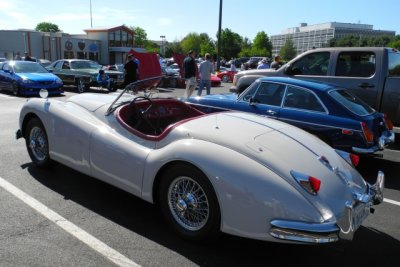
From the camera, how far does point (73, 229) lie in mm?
3408

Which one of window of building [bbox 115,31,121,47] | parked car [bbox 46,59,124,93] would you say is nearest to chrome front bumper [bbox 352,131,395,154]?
parked car [bbox 46,59,124,93]

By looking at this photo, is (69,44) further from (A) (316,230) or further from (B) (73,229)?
(A) (316,230)

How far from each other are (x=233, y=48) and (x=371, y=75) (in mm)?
88496

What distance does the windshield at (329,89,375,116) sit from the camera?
5707 mm

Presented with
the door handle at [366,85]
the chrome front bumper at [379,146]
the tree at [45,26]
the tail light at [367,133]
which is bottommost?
the chrome front bumper at [379,146]

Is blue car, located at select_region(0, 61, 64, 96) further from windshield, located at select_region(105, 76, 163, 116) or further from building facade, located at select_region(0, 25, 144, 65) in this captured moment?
building facade, located at select_region(0, 25, 144, 65)

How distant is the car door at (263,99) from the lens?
621cm

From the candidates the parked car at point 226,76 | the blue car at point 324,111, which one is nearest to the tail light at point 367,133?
the blue car at point 324,111

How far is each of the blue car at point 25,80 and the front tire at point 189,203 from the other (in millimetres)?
12187

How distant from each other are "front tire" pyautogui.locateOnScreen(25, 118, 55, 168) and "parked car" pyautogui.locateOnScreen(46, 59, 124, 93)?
11939 mm

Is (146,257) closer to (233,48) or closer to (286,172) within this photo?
(286,172)

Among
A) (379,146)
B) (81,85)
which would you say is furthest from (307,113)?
(81,85)

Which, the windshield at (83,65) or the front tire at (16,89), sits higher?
the windshield at (83,65)

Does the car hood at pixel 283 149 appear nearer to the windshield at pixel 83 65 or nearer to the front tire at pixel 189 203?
the front tire at pixel 189 203
